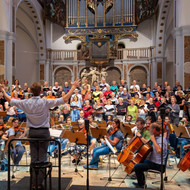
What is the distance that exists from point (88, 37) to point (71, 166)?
1420 cm

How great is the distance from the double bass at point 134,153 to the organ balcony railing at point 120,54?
13.7 m

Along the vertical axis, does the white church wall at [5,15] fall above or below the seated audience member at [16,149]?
above

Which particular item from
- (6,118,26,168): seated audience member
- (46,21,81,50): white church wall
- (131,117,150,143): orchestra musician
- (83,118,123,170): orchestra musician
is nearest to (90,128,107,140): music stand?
(83,118,123,170): orchestra musician

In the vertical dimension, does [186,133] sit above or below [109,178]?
above

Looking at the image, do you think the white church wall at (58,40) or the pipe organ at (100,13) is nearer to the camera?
the pipe organ at (100,13)

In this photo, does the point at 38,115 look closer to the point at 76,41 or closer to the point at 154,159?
the point at 154,159

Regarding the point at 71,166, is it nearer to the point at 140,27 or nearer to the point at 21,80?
the point at 21,80

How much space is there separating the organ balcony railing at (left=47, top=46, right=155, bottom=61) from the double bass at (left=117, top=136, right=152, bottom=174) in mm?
13703

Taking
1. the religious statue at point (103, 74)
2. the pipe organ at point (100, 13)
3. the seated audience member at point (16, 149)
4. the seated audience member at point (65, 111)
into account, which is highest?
the pipe organ at point (100, 13)

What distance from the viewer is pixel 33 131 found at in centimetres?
336

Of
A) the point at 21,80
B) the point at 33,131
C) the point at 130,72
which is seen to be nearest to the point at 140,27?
the point at 130,72

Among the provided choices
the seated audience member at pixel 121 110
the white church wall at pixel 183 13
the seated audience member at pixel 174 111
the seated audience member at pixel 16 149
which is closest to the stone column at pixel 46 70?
the white church wall at pixel 183 13

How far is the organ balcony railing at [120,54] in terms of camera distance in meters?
18.0

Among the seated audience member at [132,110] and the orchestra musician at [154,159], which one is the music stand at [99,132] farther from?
the seated audience member at [132,110]
